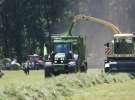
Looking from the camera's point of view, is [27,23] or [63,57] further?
[27,23]

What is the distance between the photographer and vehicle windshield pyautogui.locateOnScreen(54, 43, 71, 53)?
4472cm

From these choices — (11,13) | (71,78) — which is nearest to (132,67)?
(71,78)

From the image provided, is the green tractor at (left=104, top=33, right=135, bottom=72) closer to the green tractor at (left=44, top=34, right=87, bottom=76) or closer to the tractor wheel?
the green tractor at (left=44, top=34, right=87, bottom=76)

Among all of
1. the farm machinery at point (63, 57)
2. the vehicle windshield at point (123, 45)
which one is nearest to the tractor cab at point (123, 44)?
the vehicle windshield at point (123, 45)

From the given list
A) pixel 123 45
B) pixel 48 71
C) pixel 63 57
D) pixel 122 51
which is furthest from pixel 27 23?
pixel 48 71

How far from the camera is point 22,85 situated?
21.9 m

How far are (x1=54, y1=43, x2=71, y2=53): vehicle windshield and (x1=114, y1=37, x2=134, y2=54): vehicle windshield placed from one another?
Answer: 4775mm

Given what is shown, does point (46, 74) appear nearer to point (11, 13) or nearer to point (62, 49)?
point (62, 49)

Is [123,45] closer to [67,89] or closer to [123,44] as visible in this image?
[123,44]

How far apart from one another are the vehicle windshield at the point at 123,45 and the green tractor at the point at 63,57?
3.00 metres

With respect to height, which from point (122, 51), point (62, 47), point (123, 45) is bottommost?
point (122, 51)

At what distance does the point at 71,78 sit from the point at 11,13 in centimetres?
6527

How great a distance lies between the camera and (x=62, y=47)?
45.1 m

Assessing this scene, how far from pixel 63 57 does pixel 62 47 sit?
152 cm
